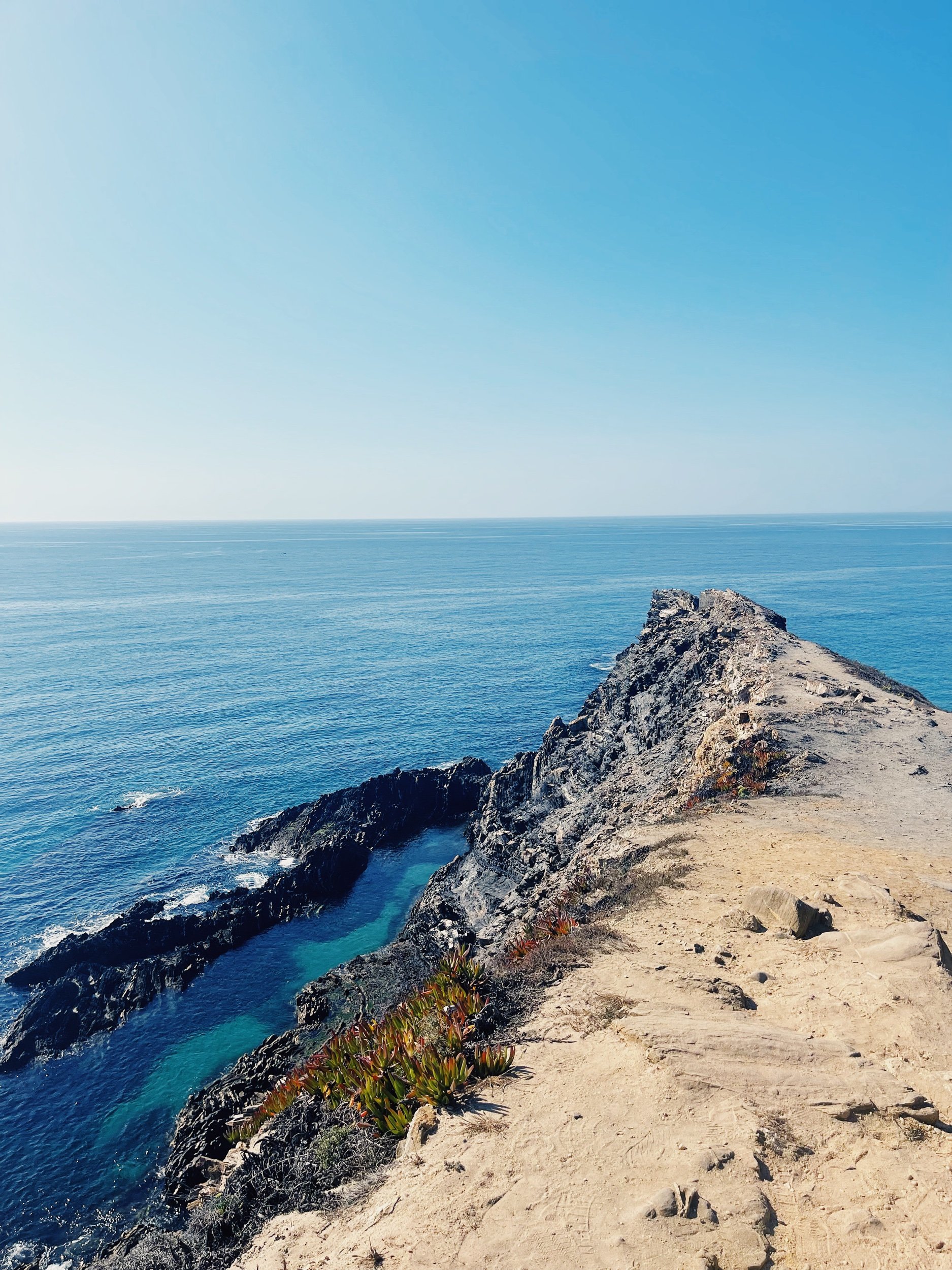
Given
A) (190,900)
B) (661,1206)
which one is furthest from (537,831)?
(661,1206)

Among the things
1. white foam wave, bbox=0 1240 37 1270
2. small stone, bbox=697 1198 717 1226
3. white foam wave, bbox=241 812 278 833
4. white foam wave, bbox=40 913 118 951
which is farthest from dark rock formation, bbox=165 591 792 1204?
small stone, bbox=697 1198 717 1226

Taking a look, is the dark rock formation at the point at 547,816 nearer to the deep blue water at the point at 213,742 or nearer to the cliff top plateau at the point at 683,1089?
the cliff top plateau at the point at 683,1089

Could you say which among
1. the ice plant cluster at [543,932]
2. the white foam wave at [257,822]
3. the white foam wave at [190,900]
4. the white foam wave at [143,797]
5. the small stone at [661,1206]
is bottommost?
the white foam wave at [190,900]

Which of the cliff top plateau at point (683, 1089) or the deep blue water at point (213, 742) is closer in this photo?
the cliff top plateau at point (683, 1089)

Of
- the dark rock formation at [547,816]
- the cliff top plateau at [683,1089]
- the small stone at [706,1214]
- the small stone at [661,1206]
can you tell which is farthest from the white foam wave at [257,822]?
the small stone at [706,1214]

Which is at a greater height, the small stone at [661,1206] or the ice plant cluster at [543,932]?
the small stone at [661,1206]

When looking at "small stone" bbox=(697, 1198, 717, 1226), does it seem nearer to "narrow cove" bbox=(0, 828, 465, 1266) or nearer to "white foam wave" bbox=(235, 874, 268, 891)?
"narrow cove" bbox=(0, 828, 465, 1266)

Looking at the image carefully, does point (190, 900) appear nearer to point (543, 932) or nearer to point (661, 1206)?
point (543, 932)
